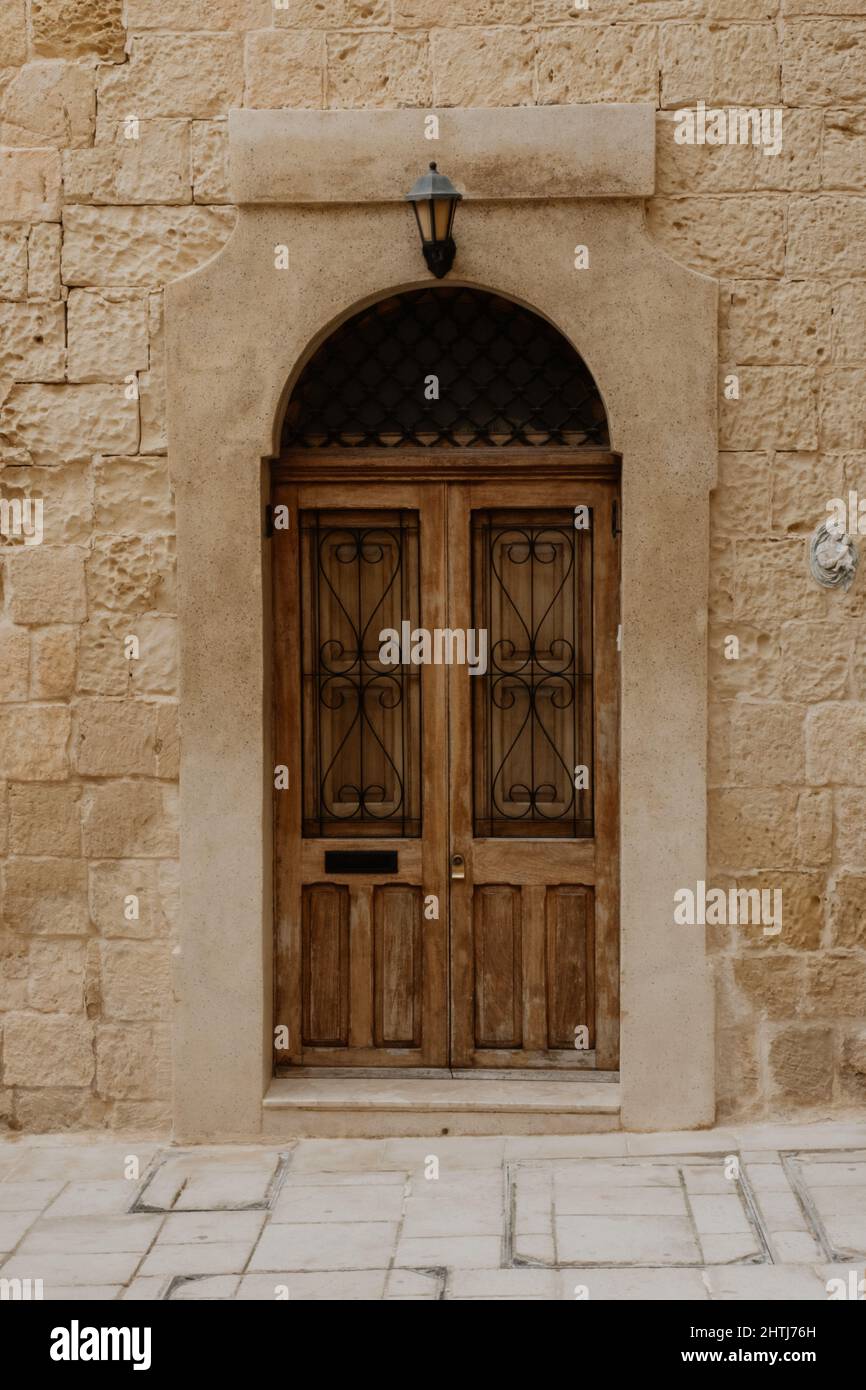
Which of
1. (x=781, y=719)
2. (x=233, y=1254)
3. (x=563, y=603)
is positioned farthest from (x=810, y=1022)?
(x=233, y=1254)

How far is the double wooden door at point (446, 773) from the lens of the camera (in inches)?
236

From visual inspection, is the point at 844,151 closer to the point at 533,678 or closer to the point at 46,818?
the point at 533,678

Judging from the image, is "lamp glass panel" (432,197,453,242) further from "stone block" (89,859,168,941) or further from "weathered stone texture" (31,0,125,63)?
"stone block" (89,859,168,941)

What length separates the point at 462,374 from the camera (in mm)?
5992

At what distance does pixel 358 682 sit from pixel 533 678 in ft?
2.38

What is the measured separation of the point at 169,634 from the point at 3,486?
90 cm

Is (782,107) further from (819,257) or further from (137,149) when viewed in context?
(137,149)

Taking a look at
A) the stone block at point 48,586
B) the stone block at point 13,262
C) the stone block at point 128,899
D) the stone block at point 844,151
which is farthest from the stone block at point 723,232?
the stone block at point 128,899

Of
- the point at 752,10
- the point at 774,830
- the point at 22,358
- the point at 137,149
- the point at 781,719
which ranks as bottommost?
the point at 774,830

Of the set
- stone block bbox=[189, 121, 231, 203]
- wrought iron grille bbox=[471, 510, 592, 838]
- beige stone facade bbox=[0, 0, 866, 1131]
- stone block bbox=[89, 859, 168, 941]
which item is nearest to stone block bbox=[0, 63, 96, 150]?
beige stone facade bbox=[0, 0, 866, 1131]

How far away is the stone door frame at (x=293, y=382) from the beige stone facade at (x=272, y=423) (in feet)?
0.11

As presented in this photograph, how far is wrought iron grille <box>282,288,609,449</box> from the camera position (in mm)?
5977

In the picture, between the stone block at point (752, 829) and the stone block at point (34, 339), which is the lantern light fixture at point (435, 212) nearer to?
the stone block at point (34, 339)

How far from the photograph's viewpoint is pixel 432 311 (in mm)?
5992
